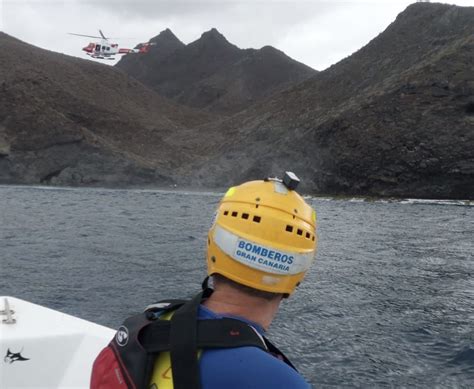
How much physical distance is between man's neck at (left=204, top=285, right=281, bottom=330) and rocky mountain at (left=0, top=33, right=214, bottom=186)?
9346 centimetres

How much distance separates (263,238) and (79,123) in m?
117

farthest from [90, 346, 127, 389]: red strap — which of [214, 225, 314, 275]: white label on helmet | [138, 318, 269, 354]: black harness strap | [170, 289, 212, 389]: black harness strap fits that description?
[214, 225, 314, 275]: white label on helmet

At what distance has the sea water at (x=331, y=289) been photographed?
31.8 feet

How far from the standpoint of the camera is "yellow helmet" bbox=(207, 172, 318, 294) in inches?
111

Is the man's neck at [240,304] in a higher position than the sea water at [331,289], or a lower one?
higher

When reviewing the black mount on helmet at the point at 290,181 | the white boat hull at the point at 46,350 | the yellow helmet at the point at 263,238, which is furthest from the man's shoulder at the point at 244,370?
the white boat hull at the point at 46,350

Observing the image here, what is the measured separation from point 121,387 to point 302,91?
119m

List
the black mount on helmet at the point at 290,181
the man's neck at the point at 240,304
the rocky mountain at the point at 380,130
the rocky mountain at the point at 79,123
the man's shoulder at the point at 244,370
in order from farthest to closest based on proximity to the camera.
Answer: the rocky mountain at the point at 79,123, the rocky mountain at the point at 380,130, the black mount on helmet at the point at 290,181, the man's neck at the point at 240,304, the man's shoulder at the point at 244,370

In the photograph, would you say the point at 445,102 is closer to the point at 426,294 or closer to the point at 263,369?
the point at 426,294

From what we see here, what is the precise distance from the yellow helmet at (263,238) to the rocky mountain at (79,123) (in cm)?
9340

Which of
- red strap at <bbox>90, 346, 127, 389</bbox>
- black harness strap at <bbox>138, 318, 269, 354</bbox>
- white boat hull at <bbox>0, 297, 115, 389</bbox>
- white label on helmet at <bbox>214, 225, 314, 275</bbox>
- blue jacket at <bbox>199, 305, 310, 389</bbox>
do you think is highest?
white label on helmet at <bbox>214, 225, 314, 275</bbox>

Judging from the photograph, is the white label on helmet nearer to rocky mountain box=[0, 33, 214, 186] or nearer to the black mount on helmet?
the black mount on helmet

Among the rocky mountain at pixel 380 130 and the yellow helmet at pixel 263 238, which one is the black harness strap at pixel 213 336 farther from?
the rocky mountain at pixel 380 130

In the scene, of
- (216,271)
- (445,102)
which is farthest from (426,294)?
(445,102)
